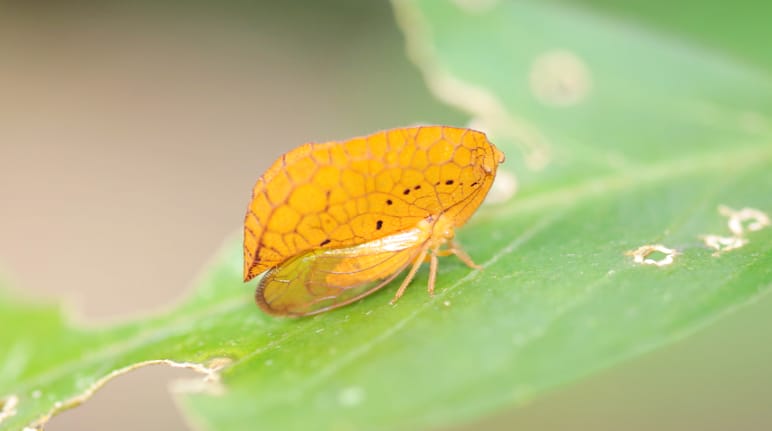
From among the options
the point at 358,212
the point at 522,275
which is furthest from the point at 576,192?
the point at 358,212

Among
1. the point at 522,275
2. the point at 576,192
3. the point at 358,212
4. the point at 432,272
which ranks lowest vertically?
the point at 522,275

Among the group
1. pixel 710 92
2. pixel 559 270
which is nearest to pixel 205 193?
pixel 710 92

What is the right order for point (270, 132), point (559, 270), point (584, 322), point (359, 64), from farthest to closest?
1. point (270, 132)
2. point (359, 64)
3. point (559, 270)
4. point (584, 322)

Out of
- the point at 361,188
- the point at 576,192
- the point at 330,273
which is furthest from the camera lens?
the point at 576,192

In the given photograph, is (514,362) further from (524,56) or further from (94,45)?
(94,45)

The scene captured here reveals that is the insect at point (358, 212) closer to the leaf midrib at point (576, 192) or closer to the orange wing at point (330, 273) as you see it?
the orange wing at point (330, 273)

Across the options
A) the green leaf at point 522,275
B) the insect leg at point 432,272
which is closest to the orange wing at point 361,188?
the insect leg at point 432,272

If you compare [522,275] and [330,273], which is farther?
[330,273]

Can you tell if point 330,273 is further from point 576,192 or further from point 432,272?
point 576,192

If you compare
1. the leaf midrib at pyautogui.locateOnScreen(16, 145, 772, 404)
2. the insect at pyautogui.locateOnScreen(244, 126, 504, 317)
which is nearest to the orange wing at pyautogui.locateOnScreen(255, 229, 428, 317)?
the insect at pyautogui.locateOnScreen(244, 126, 504, 317)
